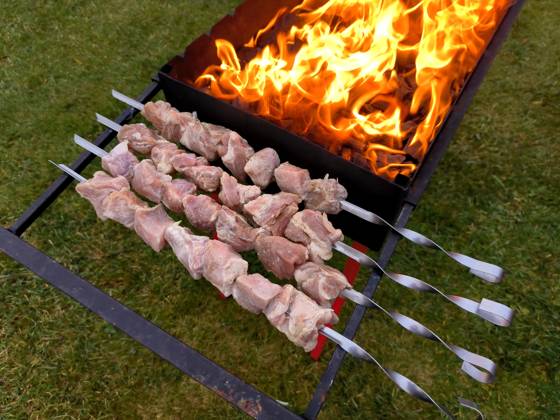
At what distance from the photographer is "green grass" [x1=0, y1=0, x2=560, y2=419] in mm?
3047

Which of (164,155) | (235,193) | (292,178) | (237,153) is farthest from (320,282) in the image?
(164,155)

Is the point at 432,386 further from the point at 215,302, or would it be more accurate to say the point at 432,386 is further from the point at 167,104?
the point at 167,104

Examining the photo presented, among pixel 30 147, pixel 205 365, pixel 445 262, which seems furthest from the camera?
pixel 30 147

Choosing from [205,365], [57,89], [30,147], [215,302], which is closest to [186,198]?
[205,365]

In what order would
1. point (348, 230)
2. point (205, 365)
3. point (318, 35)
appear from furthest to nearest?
1. point (318, 35)
2. point (348, 230)
3. point (205, 365)

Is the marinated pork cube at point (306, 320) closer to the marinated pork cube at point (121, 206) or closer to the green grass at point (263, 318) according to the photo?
the marinated pork cube at point (121, 206)

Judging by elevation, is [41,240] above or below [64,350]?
above

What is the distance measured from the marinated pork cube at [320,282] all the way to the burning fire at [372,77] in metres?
0.75

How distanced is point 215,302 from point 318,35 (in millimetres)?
2173

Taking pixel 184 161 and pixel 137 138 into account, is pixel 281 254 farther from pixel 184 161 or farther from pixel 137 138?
pixel 137 138

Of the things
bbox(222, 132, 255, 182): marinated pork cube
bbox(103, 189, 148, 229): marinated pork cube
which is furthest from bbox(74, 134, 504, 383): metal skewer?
bbox(103, 189, 148, 229): marinated pork cube

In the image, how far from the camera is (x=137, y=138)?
2.68 metres

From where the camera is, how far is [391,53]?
287 cm

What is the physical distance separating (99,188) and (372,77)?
1.82 metres
